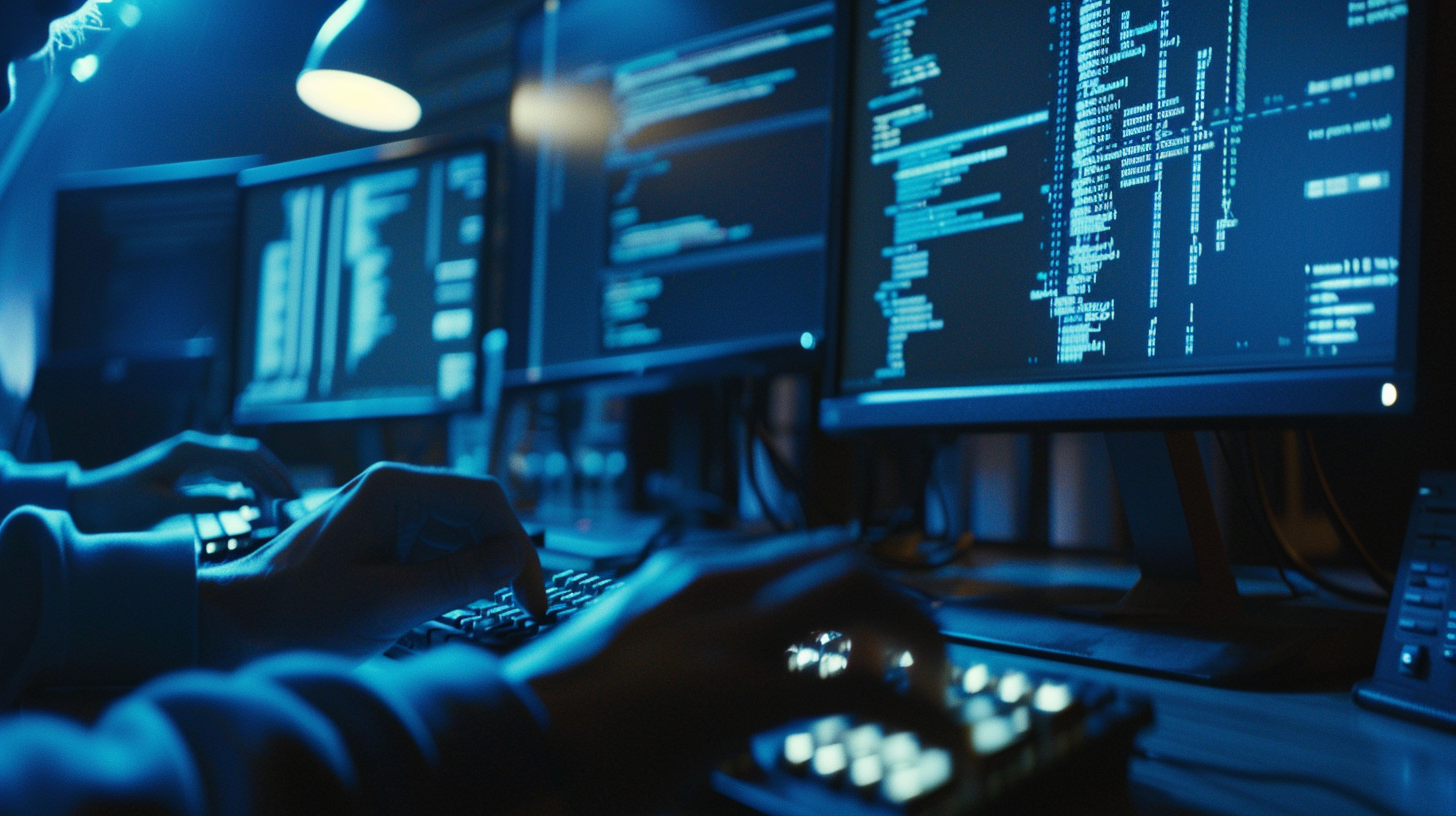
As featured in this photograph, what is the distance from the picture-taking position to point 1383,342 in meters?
0.41

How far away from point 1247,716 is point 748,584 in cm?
24

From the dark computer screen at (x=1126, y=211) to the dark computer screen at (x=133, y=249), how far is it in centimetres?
135

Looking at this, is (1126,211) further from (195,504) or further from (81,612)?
(195,504)

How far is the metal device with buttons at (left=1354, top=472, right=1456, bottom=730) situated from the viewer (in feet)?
1.18

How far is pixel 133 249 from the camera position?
1563 mm

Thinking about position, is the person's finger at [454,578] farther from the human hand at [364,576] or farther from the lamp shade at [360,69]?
the lamp shade at [360,69]

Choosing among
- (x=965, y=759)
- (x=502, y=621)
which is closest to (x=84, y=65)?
(x=502, y=621)

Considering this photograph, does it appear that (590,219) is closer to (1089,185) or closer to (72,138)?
(1089,185)

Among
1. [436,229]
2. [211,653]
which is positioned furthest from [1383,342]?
[436,229]

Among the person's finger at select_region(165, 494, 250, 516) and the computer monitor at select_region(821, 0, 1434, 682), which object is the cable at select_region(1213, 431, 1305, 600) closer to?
the computer monitor at select_region(821, 0, 1434, 682)

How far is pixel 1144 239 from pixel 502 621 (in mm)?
446

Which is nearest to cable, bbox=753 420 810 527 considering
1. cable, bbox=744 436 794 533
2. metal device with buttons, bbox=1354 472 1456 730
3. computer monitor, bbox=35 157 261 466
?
cable, bbox=744 436 794 533

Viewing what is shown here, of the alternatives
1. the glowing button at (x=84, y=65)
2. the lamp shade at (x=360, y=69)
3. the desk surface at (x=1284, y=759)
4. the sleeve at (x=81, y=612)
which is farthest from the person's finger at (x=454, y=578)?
the glowing button at (x=84, y=65)

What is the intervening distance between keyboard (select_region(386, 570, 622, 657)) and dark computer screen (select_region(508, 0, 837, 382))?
0.43m
